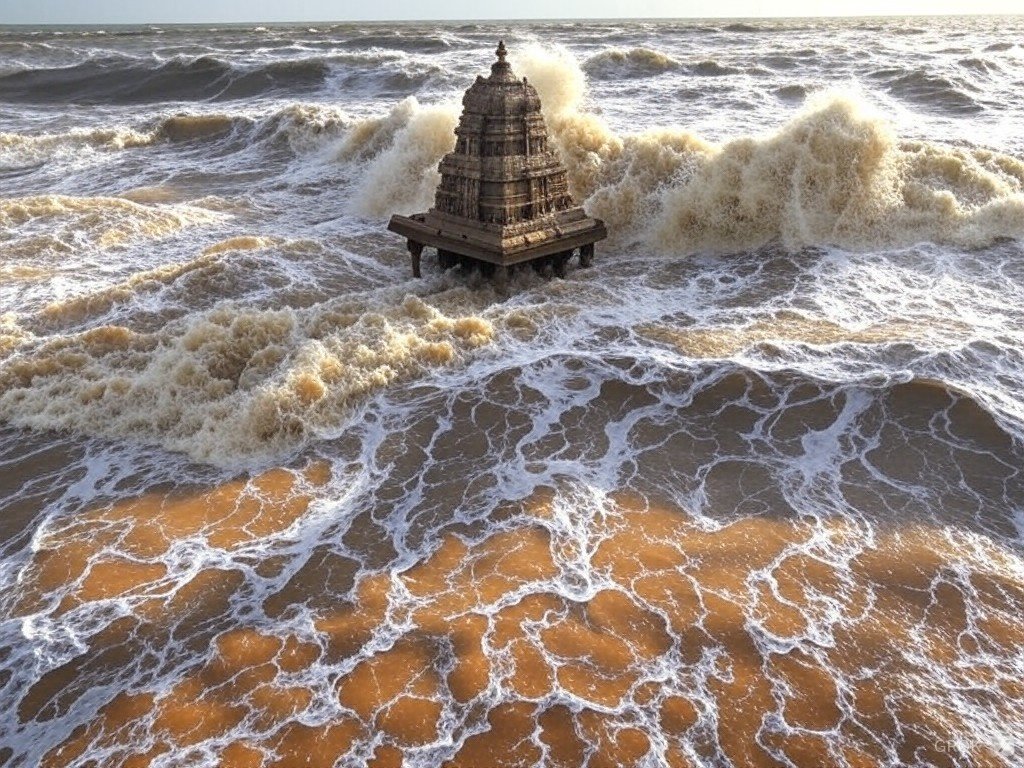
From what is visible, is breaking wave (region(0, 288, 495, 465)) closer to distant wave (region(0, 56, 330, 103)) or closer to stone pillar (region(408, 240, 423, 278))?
stone pillar (region(408, 240, 423, 278))

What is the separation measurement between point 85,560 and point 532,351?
18.1ft

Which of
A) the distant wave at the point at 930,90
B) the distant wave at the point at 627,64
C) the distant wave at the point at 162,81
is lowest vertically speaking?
the distant wave at the point at 162,81

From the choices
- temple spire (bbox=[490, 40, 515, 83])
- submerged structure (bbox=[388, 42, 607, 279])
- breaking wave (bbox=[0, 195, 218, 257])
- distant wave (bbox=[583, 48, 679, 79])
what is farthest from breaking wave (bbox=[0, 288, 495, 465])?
distant wave (bbox=[583, 48, 679, 79])

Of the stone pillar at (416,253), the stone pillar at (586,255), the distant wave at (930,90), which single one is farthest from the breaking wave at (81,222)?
the distant wave at (930,90)

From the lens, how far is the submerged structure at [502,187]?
430 inches

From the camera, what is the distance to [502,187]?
36.0 feet

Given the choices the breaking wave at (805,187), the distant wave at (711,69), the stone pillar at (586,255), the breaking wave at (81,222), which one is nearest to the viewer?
the stone pillar at (586,255)

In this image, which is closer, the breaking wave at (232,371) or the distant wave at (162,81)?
the breaking wave at (232,371)

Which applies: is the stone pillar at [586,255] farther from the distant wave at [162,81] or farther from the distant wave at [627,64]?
the distant wave at [162,81]

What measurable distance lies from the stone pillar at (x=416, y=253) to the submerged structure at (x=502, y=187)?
337 mm

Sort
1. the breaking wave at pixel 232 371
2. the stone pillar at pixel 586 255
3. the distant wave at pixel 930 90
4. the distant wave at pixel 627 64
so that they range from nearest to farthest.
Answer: the breaking wave at pixel 232 371
the stone pillar at pixel 586 255
the distant wave at pixel 930 90
the distant wave at pixel 627 64

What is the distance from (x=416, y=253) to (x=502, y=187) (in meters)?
2.07

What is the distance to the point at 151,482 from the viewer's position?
7.50 meters

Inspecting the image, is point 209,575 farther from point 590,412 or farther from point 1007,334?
point 1007,334
